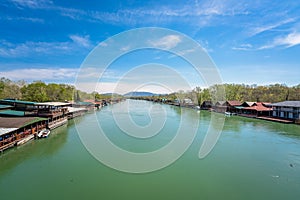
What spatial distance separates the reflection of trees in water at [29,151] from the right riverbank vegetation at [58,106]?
1.60 ft

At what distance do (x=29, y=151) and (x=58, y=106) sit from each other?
12735 millimetres

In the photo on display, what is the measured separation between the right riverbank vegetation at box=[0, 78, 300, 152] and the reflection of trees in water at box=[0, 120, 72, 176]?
0.49m

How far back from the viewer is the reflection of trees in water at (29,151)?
924cm

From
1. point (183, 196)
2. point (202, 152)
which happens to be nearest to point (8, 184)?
point (183, 196)

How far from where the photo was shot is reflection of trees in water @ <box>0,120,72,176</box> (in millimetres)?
9239

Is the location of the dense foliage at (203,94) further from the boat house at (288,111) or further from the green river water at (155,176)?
the green river water at (155,176)

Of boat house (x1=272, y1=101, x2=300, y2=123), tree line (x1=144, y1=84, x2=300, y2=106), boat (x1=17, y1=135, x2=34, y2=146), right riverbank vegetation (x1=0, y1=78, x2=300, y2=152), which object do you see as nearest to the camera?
boat (x1=17, y1=135, x2=34, y2=146)

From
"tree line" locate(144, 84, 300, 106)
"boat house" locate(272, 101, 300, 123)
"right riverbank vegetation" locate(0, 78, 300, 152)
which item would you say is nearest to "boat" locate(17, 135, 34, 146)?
"right riverbank vegetation" locate(0, 78, 300, 152)

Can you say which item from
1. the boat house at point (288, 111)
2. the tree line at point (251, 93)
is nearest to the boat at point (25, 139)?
the boat house at point (288, 111)

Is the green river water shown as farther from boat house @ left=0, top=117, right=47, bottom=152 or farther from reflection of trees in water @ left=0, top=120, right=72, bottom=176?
boat house @ left=0, top=117, right=47, bottom=152

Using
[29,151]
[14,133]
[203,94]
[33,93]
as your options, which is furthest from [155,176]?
[203,94]

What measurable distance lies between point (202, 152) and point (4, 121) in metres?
12.6

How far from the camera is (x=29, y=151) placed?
437 inches

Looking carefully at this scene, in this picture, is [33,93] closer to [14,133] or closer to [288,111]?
[14,133]
